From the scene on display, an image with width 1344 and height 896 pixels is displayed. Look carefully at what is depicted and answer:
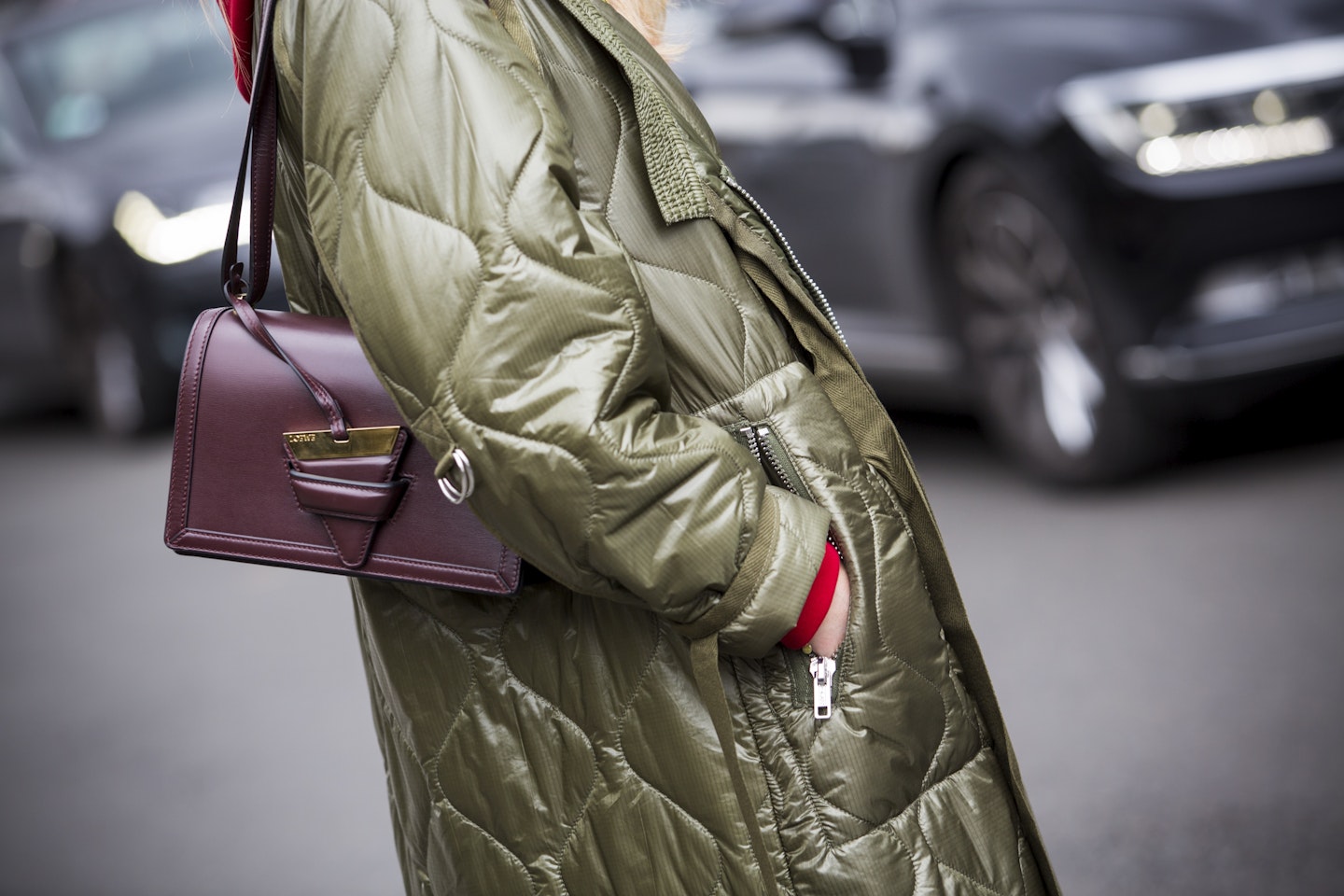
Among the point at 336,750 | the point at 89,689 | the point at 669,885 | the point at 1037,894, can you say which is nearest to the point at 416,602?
the point at 669,885

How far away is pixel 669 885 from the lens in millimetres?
1675

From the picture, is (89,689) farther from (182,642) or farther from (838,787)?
(838,787)

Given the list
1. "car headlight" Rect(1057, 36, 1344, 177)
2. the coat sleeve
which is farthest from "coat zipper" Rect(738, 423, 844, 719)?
"car headlight" Rect(1057, 36, 1344, 177)

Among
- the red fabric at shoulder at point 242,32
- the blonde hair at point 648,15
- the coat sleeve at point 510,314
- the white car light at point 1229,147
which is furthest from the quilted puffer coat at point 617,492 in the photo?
the white car light at point 1229,147

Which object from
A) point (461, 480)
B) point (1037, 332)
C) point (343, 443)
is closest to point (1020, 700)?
point (1037, 332)

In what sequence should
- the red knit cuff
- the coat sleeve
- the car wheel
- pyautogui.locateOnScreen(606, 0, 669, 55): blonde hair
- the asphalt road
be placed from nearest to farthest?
the coat sleeve → the red knit cuff → pyautogui.locateOnScreen(606, 0, 669, 55): blonde hair → the asphalt road → the car wheel

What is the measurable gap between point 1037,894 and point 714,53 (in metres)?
4.81

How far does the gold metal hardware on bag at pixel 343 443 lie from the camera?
5.45 feet

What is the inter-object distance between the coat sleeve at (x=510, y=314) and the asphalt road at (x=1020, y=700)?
179 cm

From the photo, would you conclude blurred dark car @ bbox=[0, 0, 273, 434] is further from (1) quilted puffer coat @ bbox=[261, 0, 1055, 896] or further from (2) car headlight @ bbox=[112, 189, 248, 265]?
(1) quilted puffer coat @ bbox=[261, 0, 1055, 896]

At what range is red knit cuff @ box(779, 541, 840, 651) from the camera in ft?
5.21

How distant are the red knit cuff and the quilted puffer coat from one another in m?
0.04

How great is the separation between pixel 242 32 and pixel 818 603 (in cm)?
84

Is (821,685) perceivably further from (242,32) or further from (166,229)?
(166,229)
